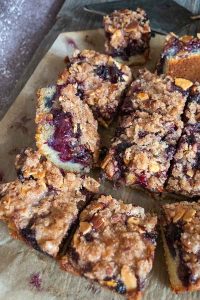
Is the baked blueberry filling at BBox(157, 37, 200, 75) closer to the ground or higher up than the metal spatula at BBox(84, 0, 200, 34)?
higher up

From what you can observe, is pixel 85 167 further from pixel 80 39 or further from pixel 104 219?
pixel 80 39

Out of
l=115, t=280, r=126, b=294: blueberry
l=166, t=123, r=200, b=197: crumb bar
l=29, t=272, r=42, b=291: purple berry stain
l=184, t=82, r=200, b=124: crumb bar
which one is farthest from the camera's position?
l=184, t=82, r=200, b=124: crumb bar

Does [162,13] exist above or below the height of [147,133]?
above

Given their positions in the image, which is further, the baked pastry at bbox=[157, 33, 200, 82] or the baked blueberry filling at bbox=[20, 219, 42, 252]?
the baked pastry at bbox=[157, 33, 200, 82]

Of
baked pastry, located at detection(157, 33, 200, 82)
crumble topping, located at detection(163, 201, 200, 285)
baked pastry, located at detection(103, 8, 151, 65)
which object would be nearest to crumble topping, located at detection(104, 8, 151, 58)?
baked pastry, located at detection(103, 8, 151, 65)

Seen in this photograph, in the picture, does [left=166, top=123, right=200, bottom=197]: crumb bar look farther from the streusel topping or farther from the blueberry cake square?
the streusel topping

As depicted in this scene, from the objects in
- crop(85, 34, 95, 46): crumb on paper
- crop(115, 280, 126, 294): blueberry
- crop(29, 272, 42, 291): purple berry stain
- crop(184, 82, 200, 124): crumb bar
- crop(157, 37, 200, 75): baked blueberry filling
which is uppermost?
crop(157, 37, 200, 75): baked blueberry filling

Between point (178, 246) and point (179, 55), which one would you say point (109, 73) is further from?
point (178, 246)

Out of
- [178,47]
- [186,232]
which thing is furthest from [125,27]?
[186,232]
